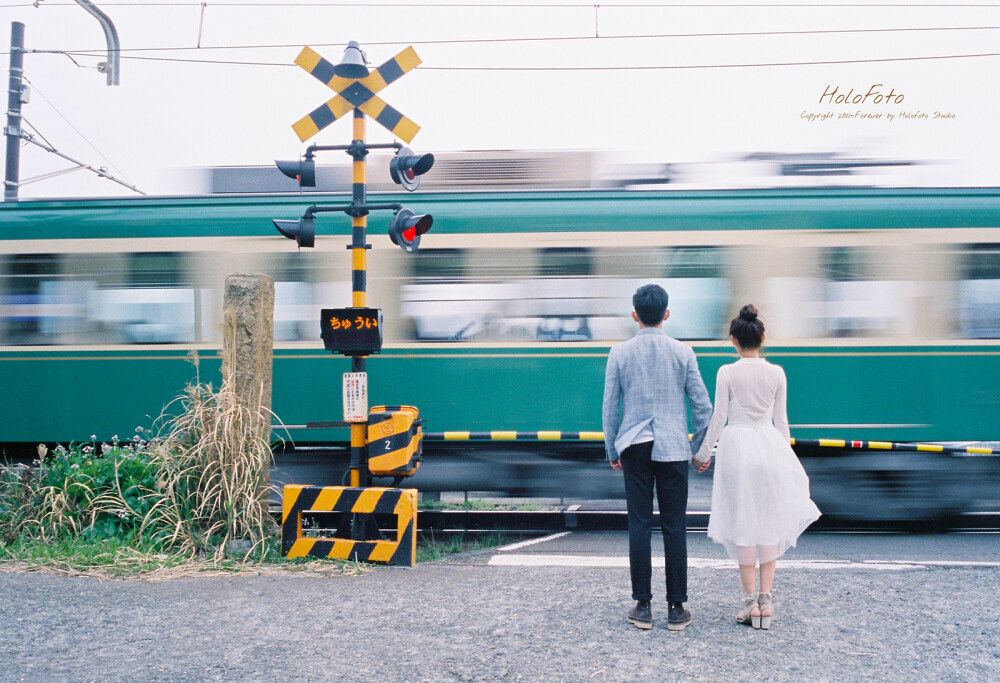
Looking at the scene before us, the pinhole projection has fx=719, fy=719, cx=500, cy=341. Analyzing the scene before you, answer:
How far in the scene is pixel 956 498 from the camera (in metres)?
6.60

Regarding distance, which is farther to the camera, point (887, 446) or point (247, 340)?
point (887, 446)

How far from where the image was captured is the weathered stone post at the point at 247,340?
18.1 ft

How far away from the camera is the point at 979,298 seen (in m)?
6.68

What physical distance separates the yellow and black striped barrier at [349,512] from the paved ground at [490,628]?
179 millimetres

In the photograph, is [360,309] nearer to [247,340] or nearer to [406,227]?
[406,227]

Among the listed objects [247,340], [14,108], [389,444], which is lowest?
[389,444]

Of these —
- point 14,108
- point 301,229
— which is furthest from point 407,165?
point 14,108

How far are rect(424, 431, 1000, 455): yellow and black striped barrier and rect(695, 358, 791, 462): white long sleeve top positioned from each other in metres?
2.72

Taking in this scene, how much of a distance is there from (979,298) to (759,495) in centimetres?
447

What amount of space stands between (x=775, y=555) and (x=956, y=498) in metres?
3.97

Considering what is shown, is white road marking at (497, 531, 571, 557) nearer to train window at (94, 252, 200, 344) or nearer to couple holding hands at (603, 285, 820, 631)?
couple holding hands at (603, 285, 820, 631)

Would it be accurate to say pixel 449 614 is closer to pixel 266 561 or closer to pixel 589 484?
pixel 266 561

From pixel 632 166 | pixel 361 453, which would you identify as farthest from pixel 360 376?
pixel 632 166

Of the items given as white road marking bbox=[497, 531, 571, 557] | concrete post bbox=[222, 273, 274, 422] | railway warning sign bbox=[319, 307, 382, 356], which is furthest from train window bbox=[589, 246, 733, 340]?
concrete post bbox=[222, 273, 274, 422]
